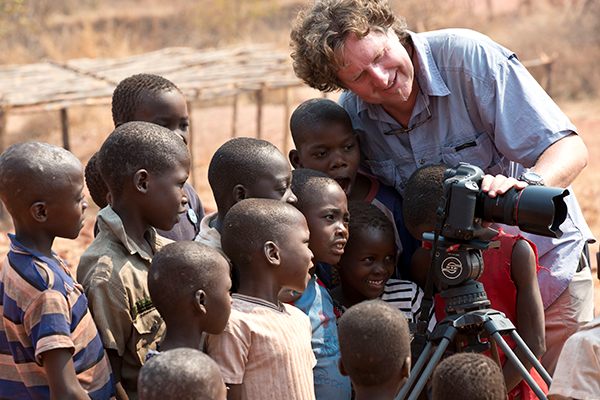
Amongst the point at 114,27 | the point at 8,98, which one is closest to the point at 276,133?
the point at 8,98

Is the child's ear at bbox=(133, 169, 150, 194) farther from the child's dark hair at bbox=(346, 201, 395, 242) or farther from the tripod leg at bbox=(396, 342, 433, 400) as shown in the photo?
the tripod leg at bbox=(396, 342, 433, 400)

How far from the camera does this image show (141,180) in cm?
197

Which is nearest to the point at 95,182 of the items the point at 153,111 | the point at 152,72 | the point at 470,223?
the point at 153,111

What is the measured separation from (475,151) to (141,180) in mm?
1353

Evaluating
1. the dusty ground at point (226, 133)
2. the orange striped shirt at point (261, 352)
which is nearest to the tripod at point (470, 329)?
the orange striped shirt at point (261, 352)

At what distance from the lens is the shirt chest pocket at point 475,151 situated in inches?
98.7

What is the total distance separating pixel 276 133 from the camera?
11594 mm

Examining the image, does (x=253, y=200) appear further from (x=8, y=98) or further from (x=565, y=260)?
(x=8, y=98)

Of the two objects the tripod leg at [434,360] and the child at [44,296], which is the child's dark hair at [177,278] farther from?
the tripod leg at [434,360]

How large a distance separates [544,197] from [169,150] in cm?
118

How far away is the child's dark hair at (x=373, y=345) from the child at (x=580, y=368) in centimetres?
40

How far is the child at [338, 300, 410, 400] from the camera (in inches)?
66.2

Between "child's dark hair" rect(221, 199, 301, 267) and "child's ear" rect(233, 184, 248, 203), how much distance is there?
0.74ft

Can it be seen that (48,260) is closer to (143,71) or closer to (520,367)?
(520,367)
